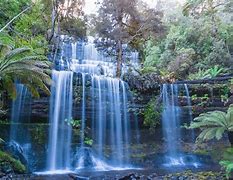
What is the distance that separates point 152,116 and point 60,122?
14.0 feet

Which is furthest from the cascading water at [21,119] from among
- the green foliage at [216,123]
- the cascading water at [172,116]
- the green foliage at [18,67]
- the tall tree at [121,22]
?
the green foliage at [216,123]

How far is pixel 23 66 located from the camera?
8.65 m

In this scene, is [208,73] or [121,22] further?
[208,73]

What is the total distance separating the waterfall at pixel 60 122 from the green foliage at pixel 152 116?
355 cm

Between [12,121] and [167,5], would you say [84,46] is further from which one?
[167,5]

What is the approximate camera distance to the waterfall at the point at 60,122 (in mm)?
12844

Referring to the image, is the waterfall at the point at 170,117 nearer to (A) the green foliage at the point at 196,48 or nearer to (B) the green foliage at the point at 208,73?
(B) the green foliage at the point at 208,73

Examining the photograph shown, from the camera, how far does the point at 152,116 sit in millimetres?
14766

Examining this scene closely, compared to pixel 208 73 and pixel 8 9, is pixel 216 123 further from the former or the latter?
pixel 8 9

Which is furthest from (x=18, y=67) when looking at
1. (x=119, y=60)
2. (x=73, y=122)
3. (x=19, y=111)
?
(x=119, y=60)

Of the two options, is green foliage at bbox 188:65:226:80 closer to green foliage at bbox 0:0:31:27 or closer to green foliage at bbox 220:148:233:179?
green foliage at bbox 220:148:233:179

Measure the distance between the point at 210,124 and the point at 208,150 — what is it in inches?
184

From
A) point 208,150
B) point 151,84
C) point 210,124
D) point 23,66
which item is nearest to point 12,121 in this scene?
point 23,66

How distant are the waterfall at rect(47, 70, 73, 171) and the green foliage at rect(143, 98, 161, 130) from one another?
355cm
